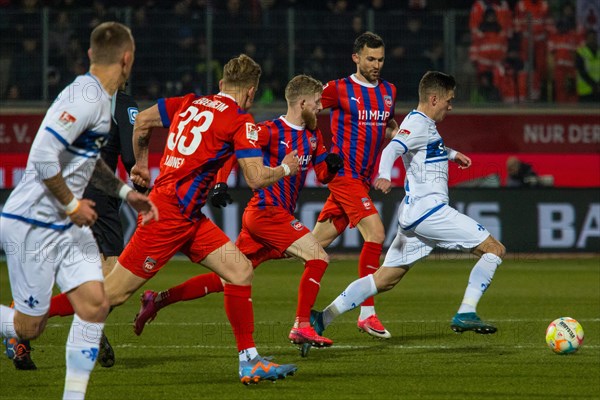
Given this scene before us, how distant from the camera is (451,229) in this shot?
8.38 metres

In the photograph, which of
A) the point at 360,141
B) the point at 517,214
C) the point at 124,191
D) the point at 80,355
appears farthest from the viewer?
the point at 517,214

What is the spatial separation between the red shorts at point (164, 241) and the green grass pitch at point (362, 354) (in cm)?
79

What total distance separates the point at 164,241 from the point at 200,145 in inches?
26.0

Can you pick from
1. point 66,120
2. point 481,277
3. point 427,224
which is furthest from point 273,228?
point 66,120

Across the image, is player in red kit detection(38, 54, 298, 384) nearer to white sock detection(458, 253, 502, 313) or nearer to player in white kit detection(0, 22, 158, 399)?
player in white kit detection(0, 22, 158, 399)

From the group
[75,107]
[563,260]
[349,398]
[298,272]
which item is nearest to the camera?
[75,107]

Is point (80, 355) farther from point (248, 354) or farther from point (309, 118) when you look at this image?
point (309, 118)

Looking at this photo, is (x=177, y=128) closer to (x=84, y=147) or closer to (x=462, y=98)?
(x=84, y=147)

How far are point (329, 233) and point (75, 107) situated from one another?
4.63 metres

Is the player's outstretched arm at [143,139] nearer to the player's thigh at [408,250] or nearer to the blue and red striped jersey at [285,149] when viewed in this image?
the blue and red striped jersey at [285,149]

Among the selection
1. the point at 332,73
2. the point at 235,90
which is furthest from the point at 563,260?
the point at 235,90

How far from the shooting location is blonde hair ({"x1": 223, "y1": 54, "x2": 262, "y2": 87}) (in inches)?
278

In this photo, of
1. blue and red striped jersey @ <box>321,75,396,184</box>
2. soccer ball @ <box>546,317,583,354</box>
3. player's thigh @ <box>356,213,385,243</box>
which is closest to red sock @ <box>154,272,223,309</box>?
player's thigh @ <box>356,213,385,243</box>

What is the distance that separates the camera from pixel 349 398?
21.3ft
